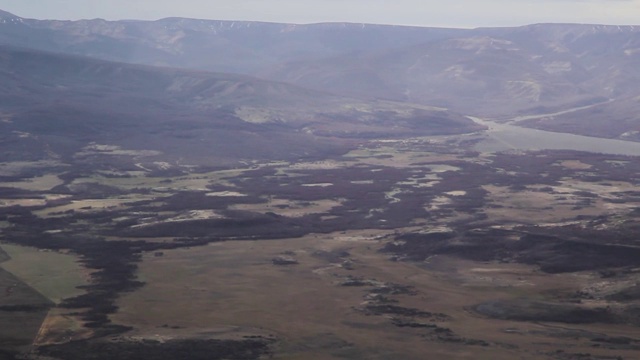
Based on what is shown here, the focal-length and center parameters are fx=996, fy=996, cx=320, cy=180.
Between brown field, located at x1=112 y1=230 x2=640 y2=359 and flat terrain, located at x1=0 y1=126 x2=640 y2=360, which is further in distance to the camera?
flat terrain, located at x1=0 y1=126 x2=640 y2=360

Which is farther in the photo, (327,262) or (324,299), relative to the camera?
(327,262)

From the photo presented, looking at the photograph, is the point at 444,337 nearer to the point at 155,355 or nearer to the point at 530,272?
the point at 155,355

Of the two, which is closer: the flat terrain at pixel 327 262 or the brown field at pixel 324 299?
the brown field at pixel 324 299

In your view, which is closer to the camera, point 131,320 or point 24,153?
point 131,320

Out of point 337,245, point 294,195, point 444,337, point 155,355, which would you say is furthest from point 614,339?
point 294,195

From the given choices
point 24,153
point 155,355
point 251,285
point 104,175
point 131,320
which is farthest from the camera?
point 24,153

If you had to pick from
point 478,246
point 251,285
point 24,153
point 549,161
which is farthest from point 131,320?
point 549,161

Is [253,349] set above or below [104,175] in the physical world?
below

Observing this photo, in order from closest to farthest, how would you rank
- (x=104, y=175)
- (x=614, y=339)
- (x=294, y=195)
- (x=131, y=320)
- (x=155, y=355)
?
1. (x=155, y=355)
2. (x=614, y=339)
3. (x=131, y=320)
4. (x=294, y=195)
5. (x=104, y=175)

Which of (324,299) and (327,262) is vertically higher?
(327,262)
